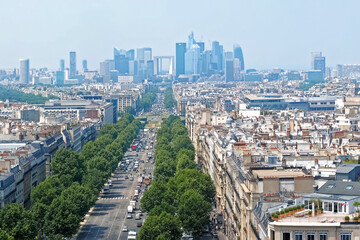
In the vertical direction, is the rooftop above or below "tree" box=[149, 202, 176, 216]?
above

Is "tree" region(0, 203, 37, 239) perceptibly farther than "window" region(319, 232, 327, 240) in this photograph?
Yes

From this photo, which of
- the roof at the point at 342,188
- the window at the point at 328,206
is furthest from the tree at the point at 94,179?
the window at the point at 328,206

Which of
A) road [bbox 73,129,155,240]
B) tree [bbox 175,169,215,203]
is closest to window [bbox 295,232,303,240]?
road [bbox 73,129,155,240]

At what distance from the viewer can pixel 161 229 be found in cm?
7294

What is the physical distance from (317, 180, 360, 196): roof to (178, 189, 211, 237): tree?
24.7 metres

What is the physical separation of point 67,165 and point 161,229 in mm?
38442

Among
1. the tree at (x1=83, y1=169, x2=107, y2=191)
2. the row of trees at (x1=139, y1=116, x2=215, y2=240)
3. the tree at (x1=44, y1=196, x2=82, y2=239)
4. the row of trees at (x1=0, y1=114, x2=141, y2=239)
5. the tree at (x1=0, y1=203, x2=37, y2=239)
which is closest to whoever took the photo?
the tree at (x1=0, y1=203, x2=37, y2=239)

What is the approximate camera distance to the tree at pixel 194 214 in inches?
3142

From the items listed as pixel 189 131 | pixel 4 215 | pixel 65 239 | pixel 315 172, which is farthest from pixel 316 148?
pixel 189 131

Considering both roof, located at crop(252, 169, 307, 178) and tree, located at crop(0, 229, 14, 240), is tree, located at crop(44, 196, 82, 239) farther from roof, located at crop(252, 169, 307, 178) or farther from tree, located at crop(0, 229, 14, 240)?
roof, located at crop(252, 169, 307, 178)

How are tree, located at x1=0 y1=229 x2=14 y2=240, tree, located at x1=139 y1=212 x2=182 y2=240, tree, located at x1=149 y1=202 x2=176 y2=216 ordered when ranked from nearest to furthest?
tree, located at x1=0 y1=229 x2=14 y2=240, tree, located at x1=139 y1=212 x2=182 y2=240, tree, located at x1=149 y1=202 x2=176 y2=216

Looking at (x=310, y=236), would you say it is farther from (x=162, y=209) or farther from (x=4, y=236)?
(x=162, y=209)

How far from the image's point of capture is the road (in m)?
86.7

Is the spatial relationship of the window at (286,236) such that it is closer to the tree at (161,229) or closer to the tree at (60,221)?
the tree at (161,229)
